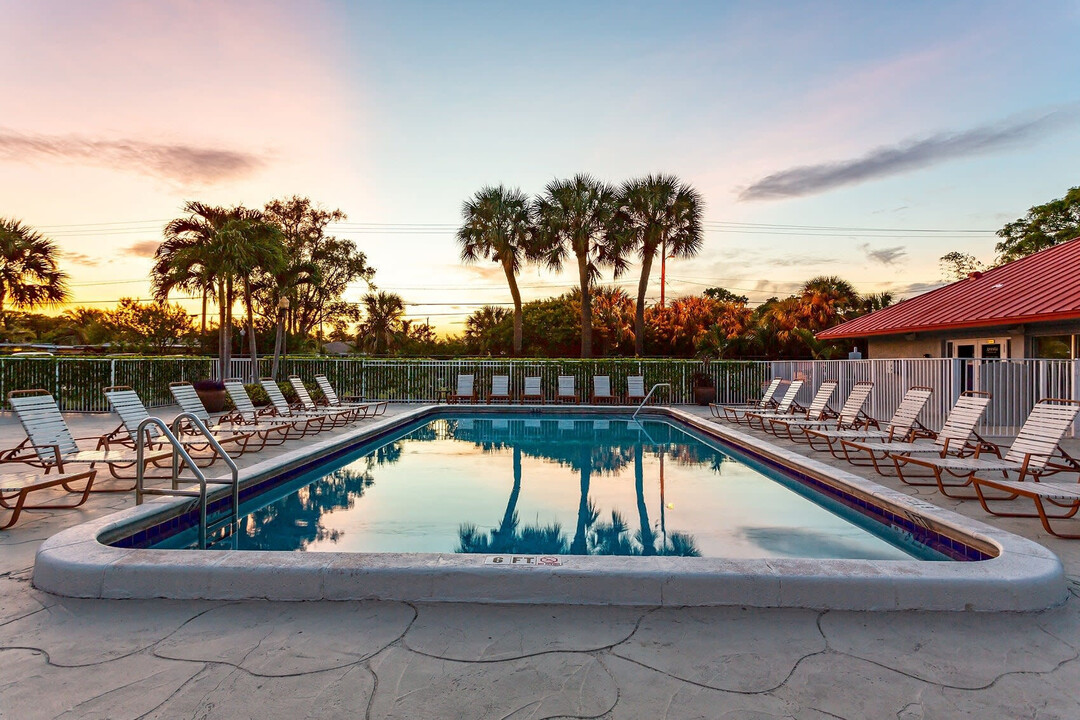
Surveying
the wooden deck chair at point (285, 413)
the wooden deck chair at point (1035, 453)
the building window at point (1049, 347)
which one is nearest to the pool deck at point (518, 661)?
the wooden deck chair at point (1035, 453)

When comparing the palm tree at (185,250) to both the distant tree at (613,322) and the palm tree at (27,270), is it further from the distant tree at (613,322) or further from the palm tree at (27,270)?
the distant tree at (613,322)

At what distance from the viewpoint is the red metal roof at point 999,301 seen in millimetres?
11758

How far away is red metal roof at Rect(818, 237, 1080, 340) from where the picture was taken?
11.8 metres

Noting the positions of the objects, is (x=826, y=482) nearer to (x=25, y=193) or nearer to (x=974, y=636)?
(x=974, y=636)

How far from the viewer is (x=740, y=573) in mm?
3188

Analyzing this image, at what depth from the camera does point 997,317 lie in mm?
12039

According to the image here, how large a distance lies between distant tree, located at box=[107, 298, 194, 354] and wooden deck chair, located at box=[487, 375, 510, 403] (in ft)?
110

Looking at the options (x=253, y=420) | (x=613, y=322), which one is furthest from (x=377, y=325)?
(x=253, y=420)

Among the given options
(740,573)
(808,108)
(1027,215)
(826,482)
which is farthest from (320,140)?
(1027,215)

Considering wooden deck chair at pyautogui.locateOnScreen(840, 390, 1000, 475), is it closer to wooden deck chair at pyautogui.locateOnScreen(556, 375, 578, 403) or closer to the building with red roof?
the building with red roof

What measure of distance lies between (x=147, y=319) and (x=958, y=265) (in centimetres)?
5586

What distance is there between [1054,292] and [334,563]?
583 inches

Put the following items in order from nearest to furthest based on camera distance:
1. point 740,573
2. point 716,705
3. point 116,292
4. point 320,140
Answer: point 716,705, point 740,573, point 320,140, point 116,292

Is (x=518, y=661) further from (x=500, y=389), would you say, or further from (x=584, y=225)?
(x=584, y=225)
